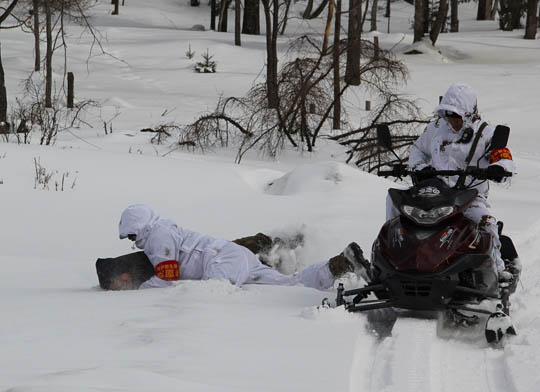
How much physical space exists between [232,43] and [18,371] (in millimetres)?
31225

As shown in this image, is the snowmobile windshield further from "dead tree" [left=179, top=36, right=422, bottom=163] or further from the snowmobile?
"dead tree" [left=179, top=36, right=422, bottom=163]

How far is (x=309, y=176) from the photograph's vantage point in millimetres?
11516

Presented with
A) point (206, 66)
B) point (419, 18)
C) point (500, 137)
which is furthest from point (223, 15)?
point (500, 137)

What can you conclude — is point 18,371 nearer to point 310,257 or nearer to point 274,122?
point 310,257

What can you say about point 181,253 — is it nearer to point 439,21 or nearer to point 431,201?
point 431,201

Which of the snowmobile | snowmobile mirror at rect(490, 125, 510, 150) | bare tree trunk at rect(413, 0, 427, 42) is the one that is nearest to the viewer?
the snowmobile

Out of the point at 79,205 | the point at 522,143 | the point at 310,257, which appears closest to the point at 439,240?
the point at 310,257

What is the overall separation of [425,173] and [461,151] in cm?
49

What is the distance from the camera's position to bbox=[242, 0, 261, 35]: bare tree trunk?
129 feet

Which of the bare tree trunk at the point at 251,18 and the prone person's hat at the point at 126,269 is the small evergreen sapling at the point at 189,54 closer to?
the bare tree trunk at the point at 251,18

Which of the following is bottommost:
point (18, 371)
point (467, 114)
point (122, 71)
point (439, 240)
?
point (122, 71)

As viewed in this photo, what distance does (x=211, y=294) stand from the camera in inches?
244

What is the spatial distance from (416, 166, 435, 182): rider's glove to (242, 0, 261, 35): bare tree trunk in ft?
112

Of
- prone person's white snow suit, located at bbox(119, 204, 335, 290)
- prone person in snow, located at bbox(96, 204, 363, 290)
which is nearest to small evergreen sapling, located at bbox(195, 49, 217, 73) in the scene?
prone person in snow, located at bbox(96, 204, 363, 290)
